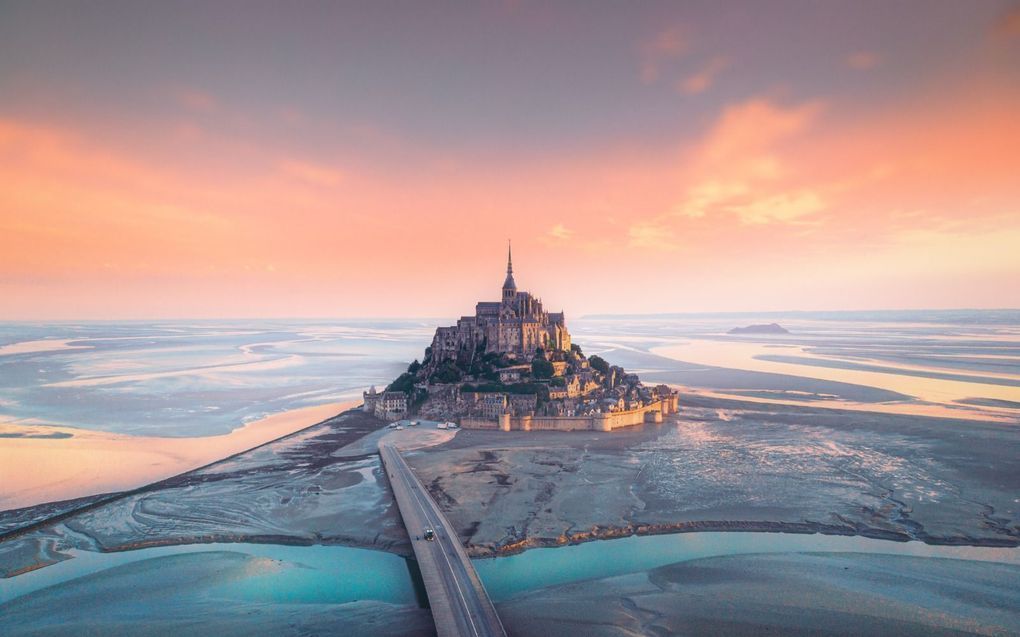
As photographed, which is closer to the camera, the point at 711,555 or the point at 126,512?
the point at 711,555

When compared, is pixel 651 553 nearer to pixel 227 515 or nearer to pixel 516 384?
pixel 227 515

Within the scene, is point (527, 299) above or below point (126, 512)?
above

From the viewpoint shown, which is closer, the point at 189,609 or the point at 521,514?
the point at 189,609

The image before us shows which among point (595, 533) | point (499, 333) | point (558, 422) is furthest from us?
point (499, 333)

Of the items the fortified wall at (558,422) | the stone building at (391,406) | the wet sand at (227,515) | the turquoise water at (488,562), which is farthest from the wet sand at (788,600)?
→ the stone building at (391,406)

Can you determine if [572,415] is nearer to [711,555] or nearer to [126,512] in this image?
[711,555]

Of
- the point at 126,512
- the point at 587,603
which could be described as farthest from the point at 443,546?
the point at 126,512

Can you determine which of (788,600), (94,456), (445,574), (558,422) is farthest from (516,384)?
(94,456)
